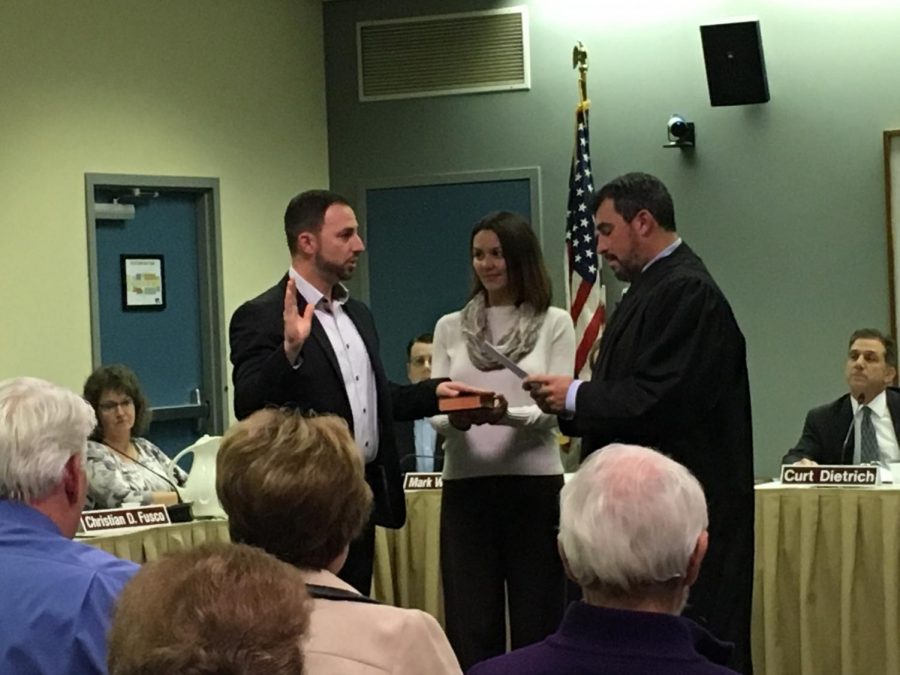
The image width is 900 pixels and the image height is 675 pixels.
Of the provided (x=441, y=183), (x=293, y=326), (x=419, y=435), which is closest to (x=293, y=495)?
(x=293, y=326)

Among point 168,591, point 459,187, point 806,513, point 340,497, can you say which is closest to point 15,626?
point 340,497

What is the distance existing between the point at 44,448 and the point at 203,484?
238 centimetres

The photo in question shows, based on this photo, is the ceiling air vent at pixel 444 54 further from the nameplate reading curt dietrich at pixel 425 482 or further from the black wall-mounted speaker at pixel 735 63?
the nameplate reading curt dietrich at pixel 425 482

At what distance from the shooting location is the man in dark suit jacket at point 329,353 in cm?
339

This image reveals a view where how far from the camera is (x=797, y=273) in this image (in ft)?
21.7

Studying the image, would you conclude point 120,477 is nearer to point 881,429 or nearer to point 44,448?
point 44,448

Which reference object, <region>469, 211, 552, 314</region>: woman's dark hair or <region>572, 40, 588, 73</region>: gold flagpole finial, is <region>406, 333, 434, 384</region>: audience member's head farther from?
<region>469, 211, 552, 314</region>: woman's dark hair

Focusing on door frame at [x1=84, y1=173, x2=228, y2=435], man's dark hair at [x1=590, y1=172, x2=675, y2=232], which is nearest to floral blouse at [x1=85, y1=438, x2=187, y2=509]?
door frame at [x1=84, y1=173, x2=228, y2=435]

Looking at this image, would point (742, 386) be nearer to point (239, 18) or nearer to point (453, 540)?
point (453, 540)

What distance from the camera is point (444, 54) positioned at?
726 centimetres

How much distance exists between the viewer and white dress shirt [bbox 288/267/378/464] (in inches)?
136

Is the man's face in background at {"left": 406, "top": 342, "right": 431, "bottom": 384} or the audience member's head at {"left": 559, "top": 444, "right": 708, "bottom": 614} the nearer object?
the audience member's head at {"left": 559, "top": 444, "right": 708, "bottom": 614}

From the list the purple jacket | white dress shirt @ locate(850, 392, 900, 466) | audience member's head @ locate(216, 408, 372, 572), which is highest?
audience member's head @ locate(216, 408, 372, 572)

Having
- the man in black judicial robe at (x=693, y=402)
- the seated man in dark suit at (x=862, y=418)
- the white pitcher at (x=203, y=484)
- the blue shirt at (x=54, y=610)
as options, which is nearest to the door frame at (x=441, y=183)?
the seated man in dark suit at (x=862, y=418)
